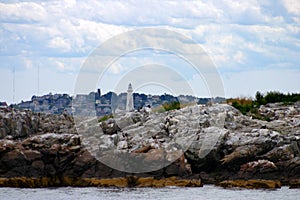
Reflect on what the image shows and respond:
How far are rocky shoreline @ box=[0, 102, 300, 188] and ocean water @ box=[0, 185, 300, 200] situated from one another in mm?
887

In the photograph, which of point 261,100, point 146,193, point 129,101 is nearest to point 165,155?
point 146,193

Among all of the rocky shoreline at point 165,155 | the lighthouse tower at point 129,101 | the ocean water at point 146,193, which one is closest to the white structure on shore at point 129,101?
the lighthouse tower at point 129,101

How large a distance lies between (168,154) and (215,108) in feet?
24.5

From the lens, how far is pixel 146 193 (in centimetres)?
3675

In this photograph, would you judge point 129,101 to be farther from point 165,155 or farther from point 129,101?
point 165,155

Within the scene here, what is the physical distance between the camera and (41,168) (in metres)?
40.6

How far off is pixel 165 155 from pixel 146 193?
11.9 feet

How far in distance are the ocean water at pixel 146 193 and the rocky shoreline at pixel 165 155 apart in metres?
0.89

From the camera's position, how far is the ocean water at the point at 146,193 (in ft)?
117

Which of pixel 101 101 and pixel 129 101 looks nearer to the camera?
pixel 129 101

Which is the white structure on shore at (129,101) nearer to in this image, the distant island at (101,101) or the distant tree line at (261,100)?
the distant island at (101,101)

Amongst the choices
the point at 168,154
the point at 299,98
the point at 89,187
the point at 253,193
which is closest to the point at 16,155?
the point at 89,187

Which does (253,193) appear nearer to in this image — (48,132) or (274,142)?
(274,142)

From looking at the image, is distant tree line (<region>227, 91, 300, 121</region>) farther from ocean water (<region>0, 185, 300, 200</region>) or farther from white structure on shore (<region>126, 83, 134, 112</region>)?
ocean water (<region>0, 185, 300, 200</region>)
